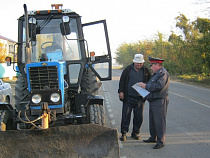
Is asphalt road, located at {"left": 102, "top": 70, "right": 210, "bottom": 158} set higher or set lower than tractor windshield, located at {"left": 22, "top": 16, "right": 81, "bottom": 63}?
lower

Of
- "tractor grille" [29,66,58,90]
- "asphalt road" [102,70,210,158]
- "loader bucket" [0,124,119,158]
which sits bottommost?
"asphalt road" [102,70,210,158]

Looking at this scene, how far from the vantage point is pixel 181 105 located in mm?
11734

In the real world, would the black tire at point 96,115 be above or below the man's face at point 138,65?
below

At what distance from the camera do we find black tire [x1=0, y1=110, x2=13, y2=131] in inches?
215

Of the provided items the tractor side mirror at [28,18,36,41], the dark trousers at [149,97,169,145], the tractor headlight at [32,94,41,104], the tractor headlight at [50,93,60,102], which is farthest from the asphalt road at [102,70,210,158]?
the tractor side mirror at [28,18,36,41]

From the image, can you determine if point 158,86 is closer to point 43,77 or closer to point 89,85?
point 89,85

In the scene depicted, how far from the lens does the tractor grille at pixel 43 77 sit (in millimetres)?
5516

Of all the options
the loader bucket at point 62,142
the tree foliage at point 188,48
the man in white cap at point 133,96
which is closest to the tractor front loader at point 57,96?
the loader bucket at point 62,142

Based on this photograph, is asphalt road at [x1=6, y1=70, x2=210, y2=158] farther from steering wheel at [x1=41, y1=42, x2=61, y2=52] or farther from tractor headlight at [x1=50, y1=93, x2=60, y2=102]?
steering wheel at [x1=41, y1=42, x2=61, y2=52]

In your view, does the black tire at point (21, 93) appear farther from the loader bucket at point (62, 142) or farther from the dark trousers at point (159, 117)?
the dark trousers at point (159, 117)

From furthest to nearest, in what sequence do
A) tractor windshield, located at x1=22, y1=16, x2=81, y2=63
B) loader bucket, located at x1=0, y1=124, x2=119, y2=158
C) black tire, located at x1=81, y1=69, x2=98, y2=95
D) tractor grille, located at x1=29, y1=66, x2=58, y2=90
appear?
black tire, located at x1=81, y1=69, x2=98, y2=95 < tractor windshield, located at x1=22, y1=16, x2=81, y2=63 < tractor grille, located at x1=29, y1=66, x2=58, y2=90 < loader bucket, located at x1=0, y1=124, x2=119, y2=158

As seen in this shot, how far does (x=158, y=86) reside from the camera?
20.0 ft

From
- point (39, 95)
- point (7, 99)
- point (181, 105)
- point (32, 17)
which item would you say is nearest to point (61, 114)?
point (39, 95)

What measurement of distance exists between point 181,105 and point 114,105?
280cm
